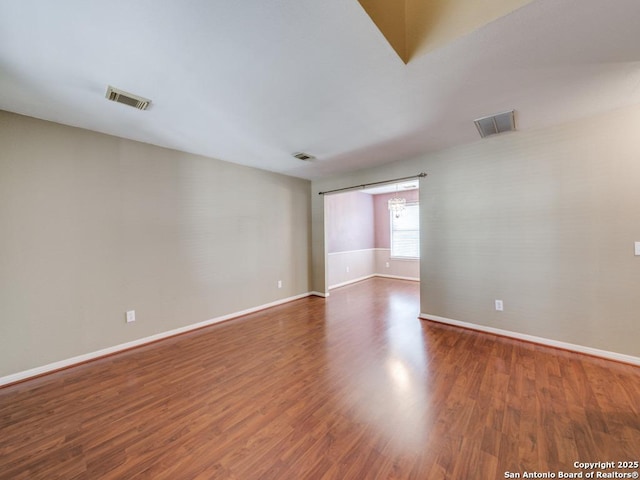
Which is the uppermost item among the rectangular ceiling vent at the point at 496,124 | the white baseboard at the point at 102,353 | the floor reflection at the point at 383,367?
the rectangular ceiling vent at the point at 496,124

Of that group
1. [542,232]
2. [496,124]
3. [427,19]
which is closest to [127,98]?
[427,19]

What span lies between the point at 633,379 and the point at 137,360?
4.67m

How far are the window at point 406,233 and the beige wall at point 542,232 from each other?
10.4 ft

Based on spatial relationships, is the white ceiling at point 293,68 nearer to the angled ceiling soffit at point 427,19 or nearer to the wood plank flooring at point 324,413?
the angled ceiling soffit at point 427,19

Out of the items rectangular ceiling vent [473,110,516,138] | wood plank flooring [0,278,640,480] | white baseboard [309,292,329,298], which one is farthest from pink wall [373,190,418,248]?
wood plank flooring [0,278,640,480]

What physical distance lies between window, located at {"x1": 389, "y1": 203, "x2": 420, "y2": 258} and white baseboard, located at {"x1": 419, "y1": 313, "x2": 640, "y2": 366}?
3330 mm

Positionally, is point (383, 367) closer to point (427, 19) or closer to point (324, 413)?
point (324, 413)

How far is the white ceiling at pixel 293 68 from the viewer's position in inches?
51.8

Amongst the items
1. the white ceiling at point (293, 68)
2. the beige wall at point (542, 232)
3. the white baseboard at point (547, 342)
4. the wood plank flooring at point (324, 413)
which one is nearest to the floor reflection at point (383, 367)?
the wood plank flooring at point (324, 413)

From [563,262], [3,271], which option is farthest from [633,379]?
[3,271]

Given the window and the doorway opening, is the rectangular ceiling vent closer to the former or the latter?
the doorway opening

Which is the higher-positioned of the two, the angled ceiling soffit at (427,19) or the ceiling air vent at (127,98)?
the angled ceiling soffit at (427,19)

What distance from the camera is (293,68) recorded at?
1.73 m

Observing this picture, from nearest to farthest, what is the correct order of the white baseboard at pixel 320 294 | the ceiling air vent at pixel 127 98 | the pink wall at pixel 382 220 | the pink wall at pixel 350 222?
the ceiling air vent at pixel 127 98, the white baseboard at pixel 320 294, the pink wall at pixel 350 222, the pink wall at pixel 382 220
